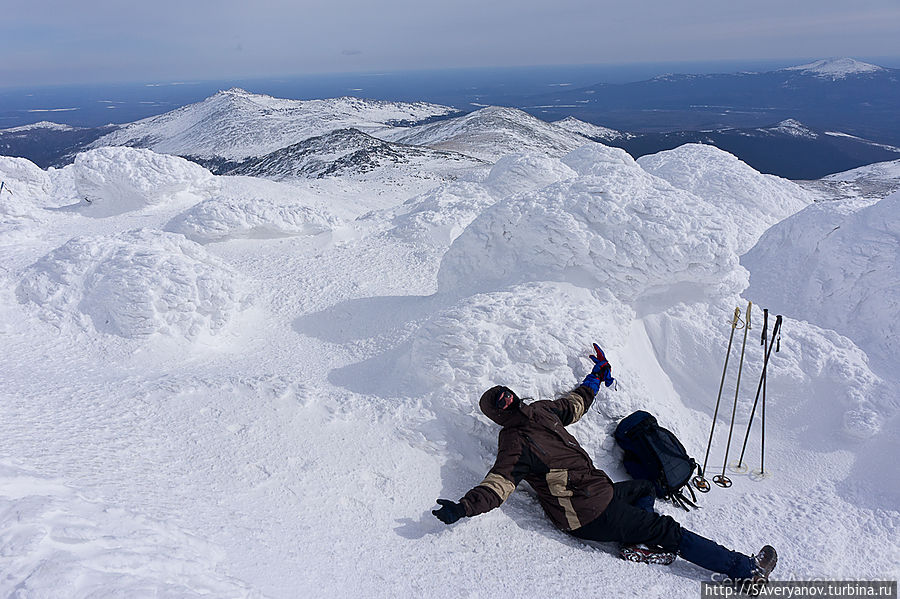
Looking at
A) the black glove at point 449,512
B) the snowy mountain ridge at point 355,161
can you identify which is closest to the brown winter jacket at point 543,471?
the black glove at point 449,512

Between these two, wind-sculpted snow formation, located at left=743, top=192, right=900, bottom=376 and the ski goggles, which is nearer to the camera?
the ski goggles

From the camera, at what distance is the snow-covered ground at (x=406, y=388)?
4219 millimetres

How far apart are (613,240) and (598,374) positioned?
267 centimetres

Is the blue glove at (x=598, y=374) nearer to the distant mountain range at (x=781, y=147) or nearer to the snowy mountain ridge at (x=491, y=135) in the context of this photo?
the snowy mountain ridge at (x=491, y=135)

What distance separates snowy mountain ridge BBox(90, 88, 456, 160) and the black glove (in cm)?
9837

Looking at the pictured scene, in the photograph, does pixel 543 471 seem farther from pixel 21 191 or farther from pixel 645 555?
pixel 21 191

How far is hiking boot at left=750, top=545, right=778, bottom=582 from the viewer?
4805 mm

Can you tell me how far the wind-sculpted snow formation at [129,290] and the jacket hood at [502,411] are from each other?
557 cm

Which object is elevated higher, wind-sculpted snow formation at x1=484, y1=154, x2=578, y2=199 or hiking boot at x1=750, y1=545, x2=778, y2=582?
wind-sculpted snow formation at x1=484, y1=154, x2=578, y2=199

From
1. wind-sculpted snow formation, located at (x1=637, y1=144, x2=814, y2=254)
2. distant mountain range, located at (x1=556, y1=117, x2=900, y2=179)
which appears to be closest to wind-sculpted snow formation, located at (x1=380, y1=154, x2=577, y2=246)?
wind-sculpted snow formation, located at (x1=637, y1=144, x2=814, y2=254)

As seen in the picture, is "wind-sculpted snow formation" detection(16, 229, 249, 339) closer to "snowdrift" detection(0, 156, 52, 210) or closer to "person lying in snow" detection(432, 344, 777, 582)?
"person lying in snow" detection(432, 344, 777, 582)

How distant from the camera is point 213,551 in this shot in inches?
151

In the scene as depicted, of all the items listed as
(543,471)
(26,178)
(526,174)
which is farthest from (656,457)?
(26,178)

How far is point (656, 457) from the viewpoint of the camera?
6148 mm
